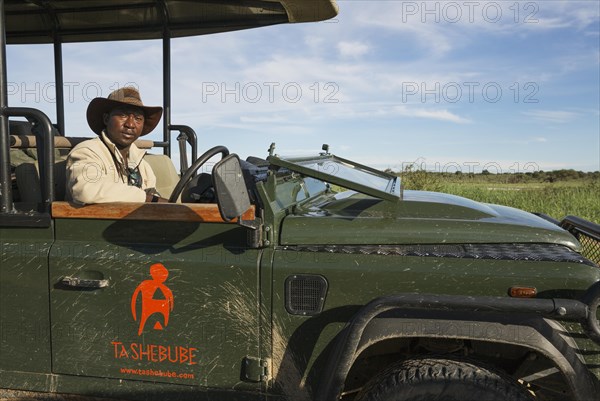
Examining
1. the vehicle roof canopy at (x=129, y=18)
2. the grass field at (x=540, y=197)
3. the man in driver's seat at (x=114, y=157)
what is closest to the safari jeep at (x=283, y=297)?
the man in driver's seat at (x=114, y=157)

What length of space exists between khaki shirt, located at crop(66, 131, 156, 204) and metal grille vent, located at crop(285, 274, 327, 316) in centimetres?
101

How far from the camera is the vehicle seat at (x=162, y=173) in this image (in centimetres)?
402

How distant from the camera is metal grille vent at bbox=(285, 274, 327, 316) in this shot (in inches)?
85.4

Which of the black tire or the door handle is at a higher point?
the door handle

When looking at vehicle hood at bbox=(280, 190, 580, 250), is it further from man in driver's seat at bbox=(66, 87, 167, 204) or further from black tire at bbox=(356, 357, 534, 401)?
man in driver's seat at bbox=(66, 87, 167, 204)

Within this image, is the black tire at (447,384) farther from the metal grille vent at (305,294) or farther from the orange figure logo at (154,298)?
the orange figure logo at (154,298)

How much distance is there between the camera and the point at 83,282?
93.8 inches

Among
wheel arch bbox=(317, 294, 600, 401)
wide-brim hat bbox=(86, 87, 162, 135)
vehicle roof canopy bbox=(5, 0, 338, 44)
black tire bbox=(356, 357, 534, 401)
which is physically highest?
vehicle roof canopy bbox=(5, 0, 338, 44)

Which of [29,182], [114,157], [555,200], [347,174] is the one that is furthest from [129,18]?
[555,200]

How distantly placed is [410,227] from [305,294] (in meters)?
0.60

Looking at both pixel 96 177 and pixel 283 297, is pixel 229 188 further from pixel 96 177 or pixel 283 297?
pixel 96 177

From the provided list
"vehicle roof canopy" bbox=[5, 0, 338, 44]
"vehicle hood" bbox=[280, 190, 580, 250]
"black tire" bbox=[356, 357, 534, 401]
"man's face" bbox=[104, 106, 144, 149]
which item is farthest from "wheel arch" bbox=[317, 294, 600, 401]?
"vehicle roof canopy" bbox=[5, 0, 338, 44]

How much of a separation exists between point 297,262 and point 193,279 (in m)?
0.49

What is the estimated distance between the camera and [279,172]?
2.72 metres
